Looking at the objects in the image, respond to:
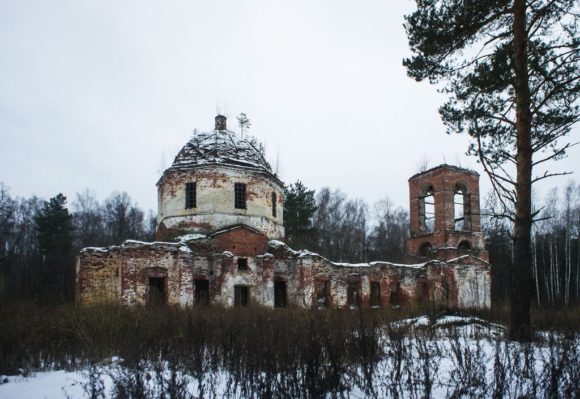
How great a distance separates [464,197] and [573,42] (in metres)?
18.4

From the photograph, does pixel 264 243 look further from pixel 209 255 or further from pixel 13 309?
pixel 13 309

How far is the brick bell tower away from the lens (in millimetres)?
24719

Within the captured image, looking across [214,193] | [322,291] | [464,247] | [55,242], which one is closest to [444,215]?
[464,247]

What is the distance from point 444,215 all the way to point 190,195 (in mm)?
14485

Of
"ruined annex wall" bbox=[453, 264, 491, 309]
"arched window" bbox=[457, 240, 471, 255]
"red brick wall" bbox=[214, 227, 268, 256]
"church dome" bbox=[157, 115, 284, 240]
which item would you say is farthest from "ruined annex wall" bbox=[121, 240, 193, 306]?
"arched window" bbox=[457, 240, 471, 255]

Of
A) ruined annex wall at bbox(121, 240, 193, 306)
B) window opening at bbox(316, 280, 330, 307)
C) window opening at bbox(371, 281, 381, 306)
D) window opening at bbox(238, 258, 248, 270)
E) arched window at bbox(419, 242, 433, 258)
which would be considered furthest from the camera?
arched window at bbox(419, 242, 433, 258)

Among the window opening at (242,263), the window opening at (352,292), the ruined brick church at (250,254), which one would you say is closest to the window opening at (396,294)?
the ruined brick church at (250,254)

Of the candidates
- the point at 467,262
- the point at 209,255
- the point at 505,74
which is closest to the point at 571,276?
the point at 467,262

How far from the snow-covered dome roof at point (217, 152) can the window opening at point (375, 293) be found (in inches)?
350

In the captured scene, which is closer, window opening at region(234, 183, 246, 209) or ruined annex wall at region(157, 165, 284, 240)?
ruined annex wall at region(157, 165, 284, 240)

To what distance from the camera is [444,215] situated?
24.6m

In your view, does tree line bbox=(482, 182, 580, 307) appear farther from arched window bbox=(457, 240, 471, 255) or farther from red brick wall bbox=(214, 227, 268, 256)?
red brick wall bbox=(214, 227, 268, 256)

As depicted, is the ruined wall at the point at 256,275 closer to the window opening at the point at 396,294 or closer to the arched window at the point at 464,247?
the window opening at the point at 396,294

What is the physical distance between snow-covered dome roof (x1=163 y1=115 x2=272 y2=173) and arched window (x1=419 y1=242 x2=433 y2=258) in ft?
34.9
